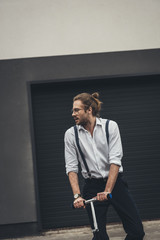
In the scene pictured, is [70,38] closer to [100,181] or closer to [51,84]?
[51,84]

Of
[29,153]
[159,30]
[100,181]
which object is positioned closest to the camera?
[100,181]

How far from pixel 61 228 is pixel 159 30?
15.5 feet

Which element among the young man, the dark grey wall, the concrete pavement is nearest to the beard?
the young man

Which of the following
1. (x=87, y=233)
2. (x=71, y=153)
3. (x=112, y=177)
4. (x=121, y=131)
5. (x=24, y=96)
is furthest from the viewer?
(x=121, y=131)

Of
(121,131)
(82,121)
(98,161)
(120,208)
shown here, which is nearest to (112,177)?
(98,161)

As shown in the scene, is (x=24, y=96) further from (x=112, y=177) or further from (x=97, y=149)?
(x=112, y=177)

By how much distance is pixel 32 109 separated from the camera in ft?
24.5

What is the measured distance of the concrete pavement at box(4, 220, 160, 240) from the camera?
6298 millimetres

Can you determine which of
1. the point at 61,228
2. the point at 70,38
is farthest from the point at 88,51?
the point at 61,228

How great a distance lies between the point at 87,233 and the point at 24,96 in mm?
3022

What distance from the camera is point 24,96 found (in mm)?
7242

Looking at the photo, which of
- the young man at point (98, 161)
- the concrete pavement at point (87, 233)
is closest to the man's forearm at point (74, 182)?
the young man at point (98, 161)

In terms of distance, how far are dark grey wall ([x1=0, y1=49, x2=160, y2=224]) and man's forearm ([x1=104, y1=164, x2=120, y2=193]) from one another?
398 centimetres

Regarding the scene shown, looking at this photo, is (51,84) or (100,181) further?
(51,84)
